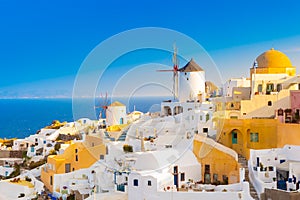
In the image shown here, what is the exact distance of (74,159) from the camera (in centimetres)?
1811

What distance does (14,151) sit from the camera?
2333 cm

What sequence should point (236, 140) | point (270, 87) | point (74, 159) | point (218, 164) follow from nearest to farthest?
point (218, 164) < point (236, 140) < point (74, 159) < point (270, 87)

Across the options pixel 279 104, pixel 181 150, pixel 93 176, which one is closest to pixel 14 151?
pixel 93 176

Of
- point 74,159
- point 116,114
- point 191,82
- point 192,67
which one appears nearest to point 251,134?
point 191,82

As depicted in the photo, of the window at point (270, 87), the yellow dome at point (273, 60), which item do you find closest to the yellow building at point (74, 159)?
the window at point (270, 87)

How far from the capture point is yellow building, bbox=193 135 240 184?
14.7 metres

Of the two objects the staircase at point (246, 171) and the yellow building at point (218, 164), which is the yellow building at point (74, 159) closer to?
the yellow building at point (218, 164)

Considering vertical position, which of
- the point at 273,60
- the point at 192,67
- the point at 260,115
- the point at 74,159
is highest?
the point at 273,60

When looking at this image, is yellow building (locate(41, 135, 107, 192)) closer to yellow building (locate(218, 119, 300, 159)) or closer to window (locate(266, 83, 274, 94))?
yellow building (locate(218, 119, 300, 159))

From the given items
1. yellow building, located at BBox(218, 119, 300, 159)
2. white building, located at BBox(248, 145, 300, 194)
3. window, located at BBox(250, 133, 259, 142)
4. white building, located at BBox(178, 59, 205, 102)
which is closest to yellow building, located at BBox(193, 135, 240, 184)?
white building, located at BBox(248, 145, 300, 194)

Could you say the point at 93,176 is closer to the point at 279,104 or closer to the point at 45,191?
the point at 45,191

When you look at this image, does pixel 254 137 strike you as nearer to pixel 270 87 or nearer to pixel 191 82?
pixel 270 87

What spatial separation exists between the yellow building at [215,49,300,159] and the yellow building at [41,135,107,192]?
458cm

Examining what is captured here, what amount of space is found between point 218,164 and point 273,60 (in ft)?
23.4
